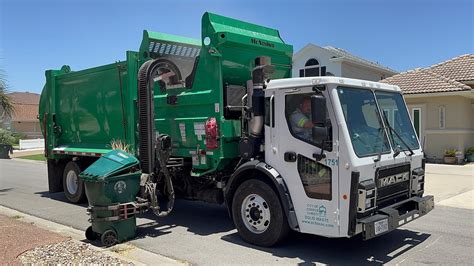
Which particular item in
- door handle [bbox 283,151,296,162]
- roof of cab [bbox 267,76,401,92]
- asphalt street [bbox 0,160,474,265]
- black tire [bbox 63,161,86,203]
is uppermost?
roof of cab [bbox 267,76,401,92]

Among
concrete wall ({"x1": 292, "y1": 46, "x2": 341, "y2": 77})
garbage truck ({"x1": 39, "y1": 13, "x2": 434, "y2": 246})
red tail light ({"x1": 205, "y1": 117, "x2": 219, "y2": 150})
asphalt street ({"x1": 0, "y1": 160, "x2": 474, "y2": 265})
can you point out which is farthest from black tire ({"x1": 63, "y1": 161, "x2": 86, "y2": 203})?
concrete wall ({"x1": 292, "y1": 46, "x2": 341, "y2": 77})

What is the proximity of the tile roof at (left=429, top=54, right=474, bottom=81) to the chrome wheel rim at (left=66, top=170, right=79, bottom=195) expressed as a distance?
1621cm

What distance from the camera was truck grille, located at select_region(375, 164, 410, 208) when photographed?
5.45 meters

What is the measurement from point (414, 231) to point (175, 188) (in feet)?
13.9

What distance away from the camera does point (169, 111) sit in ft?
25.6

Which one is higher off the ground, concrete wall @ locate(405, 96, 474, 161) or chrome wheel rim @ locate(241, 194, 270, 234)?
concrete wall @ locate(405, 96, 474, 161)

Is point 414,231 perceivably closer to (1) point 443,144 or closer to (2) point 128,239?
(2) point 128,239

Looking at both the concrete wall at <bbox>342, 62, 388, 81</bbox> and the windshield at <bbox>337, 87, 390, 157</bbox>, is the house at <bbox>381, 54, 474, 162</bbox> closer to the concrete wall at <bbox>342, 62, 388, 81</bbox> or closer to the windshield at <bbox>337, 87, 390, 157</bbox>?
the concrete wall at <bbox>342, 62, 388, 81</bbox>

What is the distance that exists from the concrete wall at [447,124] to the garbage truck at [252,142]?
1203 centimetres

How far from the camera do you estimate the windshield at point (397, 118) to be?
5.96m

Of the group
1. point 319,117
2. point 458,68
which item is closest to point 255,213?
point 319,117

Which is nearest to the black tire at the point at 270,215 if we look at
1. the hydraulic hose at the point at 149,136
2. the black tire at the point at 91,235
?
the hydraulic hose at the point at 149,136

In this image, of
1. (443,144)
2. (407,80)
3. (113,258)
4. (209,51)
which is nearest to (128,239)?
(113,258)

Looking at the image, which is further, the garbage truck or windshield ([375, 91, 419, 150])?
windshield ([375, 91, 419, 150])
